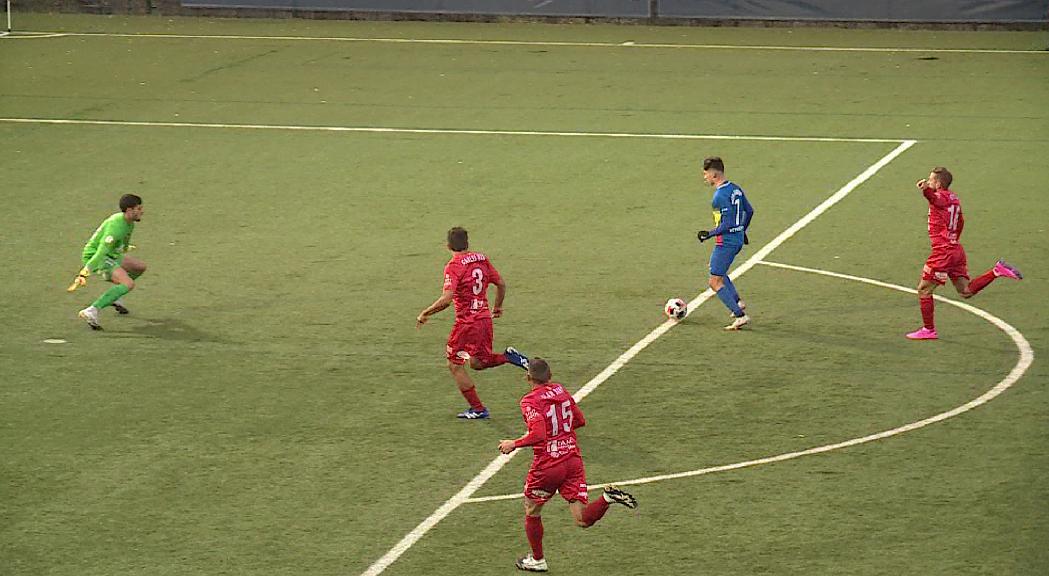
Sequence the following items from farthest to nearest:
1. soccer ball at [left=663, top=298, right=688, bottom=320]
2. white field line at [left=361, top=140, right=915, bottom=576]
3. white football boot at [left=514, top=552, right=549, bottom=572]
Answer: soccer ball at [left=663, top=298, right=688, bottom=320], white field line at [left=361, top=140, right=915, bottom=576], white football boot at [left=514, top=552, right=549, bottom=572]

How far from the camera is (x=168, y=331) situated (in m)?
17.7

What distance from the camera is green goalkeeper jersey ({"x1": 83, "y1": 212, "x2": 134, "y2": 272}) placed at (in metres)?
17.7

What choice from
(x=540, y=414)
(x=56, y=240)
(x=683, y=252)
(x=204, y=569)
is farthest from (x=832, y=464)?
(x=56, y=240)

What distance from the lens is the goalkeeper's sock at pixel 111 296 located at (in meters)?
17.8

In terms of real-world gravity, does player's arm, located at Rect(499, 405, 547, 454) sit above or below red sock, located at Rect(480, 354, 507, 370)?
above

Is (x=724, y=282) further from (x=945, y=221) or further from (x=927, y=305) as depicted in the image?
(x=945, y=221)

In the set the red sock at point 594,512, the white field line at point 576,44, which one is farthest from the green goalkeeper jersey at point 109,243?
the white field line at point 576,44

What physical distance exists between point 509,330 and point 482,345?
3.11 m

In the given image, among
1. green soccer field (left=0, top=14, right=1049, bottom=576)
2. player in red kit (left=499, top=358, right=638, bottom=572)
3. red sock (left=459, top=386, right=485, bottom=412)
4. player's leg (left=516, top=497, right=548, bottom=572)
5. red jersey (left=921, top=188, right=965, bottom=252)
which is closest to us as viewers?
player in red kit (left=499, top=358, right=638, bottom=572)

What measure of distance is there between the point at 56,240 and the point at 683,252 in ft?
26.9

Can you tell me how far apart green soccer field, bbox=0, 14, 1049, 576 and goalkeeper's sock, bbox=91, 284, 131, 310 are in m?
0.31

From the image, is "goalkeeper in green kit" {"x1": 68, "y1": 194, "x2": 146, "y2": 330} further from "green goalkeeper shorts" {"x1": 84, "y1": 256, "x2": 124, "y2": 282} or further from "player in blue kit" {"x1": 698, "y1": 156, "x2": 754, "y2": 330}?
"player in blue kit" {"x1": 698, "y1": 156, "x2": 754, "y2": 330}

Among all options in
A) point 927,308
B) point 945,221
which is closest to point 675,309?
point 927,308

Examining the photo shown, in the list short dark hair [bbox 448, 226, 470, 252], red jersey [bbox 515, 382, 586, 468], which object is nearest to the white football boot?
red jersey [bbox 515, 382, 586, 468]
